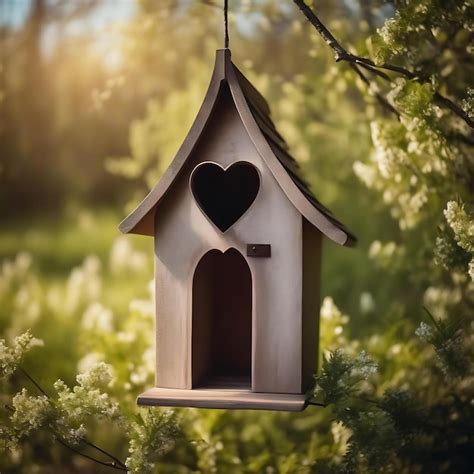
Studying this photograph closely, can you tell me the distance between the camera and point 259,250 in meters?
2.75

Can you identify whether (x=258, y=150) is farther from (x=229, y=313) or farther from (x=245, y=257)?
(x=229, y=313)

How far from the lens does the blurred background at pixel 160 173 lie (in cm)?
365

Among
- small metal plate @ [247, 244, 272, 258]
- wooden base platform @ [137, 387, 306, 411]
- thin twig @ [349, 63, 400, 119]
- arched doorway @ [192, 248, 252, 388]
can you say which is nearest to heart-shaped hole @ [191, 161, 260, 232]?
arched doorway @ [192, 248, 252, 388]

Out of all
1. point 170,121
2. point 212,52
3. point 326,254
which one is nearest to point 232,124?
point 170,121

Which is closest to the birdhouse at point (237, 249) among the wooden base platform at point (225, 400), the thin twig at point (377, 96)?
the wooden base platform at point (225, 400)

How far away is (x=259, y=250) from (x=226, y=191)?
59 cm

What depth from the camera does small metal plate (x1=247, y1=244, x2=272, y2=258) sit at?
2.75 m

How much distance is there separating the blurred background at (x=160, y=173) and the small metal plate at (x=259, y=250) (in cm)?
56

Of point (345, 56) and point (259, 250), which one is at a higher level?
point (345, 56)

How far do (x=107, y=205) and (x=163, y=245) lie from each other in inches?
278

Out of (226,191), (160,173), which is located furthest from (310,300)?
(160,173)

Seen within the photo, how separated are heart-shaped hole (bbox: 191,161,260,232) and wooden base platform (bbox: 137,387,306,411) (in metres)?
0.73

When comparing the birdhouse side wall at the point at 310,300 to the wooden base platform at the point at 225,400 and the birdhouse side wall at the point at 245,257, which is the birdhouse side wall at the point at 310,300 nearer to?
the birdhouse side wall at the point at 245,257

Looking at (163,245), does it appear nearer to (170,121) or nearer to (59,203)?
(170,121)
